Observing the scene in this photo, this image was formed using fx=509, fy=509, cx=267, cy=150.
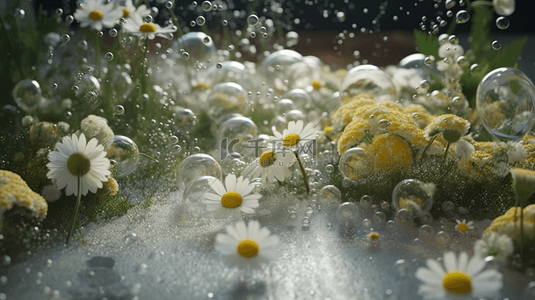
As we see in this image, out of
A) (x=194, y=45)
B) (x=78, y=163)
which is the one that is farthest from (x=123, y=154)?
(x=194, y=45)

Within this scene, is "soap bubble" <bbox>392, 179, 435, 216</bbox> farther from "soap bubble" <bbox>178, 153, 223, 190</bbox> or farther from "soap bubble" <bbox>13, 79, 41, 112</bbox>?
"soap bubble" <bbox>13, 79, 41, 112</bbox>

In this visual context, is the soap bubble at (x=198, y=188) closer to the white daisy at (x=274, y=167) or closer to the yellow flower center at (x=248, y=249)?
the white daisy at (x=274, y=167)

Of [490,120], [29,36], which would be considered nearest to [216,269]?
[490,120]

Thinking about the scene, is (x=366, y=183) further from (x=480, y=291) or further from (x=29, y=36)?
(x=29, y=36)

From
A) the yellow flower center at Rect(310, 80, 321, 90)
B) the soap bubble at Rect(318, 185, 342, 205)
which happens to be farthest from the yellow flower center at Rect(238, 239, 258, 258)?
the yellow flower center at Rect(310, 80, 321, 90)

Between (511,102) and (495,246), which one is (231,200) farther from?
(511,102)

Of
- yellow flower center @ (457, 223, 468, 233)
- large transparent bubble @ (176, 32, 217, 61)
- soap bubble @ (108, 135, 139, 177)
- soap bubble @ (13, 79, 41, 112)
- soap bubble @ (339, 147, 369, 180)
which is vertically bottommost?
yellow flower center @ (457, 223, 468, 233)

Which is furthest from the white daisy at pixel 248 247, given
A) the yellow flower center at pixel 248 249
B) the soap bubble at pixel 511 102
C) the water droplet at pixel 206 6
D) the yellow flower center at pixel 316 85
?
the yellow flower center at pixel 316 85
